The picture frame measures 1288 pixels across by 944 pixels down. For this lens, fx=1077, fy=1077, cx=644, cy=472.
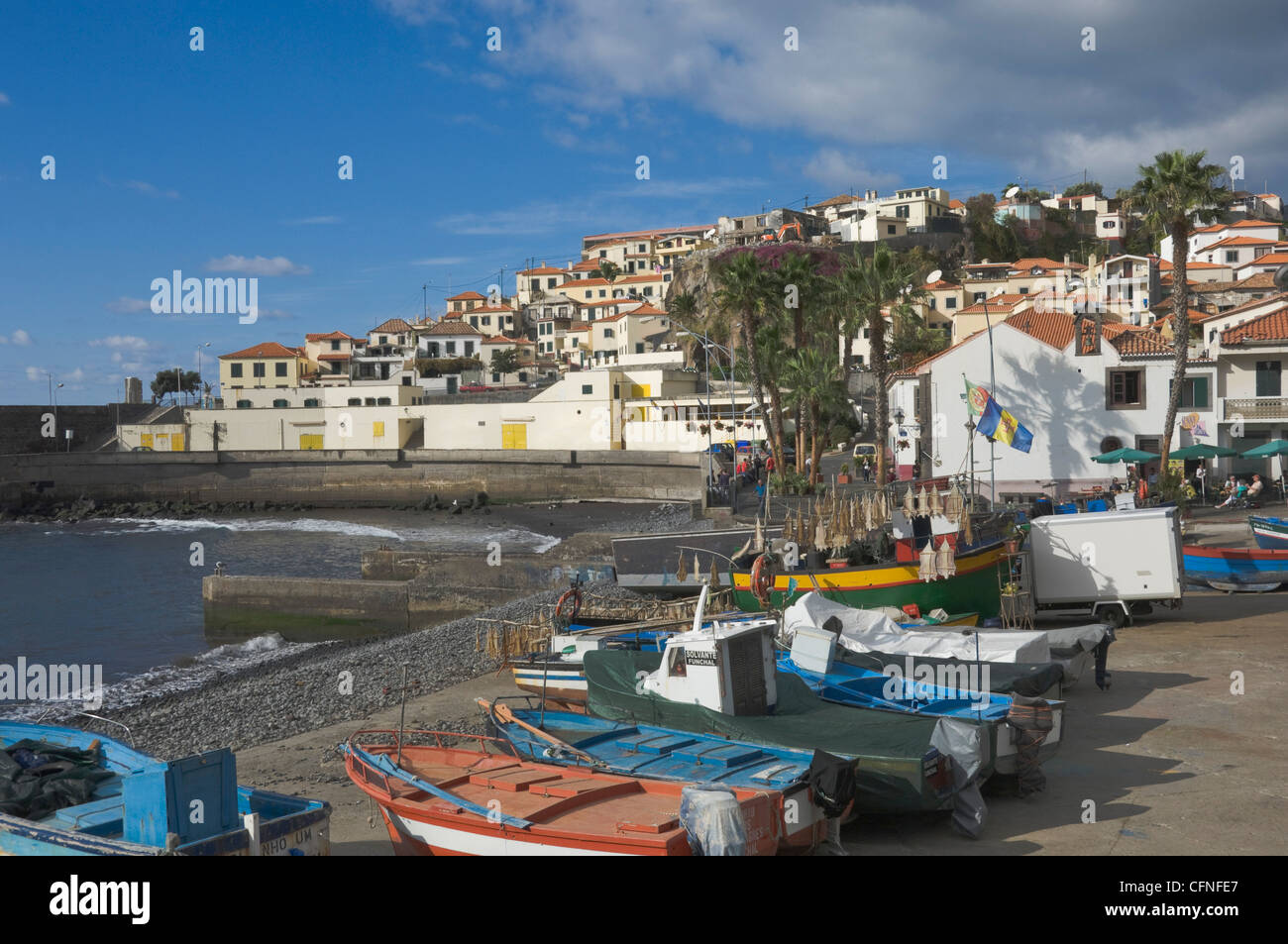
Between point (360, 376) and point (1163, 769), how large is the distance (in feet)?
322

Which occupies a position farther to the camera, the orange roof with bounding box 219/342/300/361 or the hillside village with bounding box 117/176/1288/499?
the orange roof with bounding box 219/342/300/361

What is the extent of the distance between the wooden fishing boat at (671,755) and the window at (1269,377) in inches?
1442

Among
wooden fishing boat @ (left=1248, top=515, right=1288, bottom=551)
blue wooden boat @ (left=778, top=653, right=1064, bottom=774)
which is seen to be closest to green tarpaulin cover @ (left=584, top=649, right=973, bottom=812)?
blue wooden boat @ (left=778, top=653, right=1064, bottom=774)

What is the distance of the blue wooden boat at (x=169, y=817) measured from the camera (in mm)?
8469

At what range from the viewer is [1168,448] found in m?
36.5

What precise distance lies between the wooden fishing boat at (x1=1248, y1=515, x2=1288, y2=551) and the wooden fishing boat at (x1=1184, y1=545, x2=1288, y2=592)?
1.39 m

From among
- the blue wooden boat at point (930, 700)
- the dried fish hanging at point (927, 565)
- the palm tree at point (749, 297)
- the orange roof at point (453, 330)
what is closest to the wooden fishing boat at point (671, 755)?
the blue wooden boat at point (930, 700)

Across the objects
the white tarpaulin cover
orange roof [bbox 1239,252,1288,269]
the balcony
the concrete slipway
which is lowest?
the concrete slipway

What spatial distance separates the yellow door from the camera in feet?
232

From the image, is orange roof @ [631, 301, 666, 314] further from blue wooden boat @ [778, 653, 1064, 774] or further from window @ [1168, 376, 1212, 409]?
blue wooden boat @ [778, 653, 1064, 774]

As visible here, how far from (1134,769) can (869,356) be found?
213 feet

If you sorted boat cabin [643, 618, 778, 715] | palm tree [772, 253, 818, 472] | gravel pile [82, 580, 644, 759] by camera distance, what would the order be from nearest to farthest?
boat cabin [643, 618, 778, 715] < gravel pile [82, 580, 644, 759] < palm tree [772, 253, 818, 472]

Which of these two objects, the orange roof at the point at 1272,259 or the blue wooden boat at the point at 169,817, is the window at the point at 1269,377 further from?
the blue wooden boat at the point at 169,817
